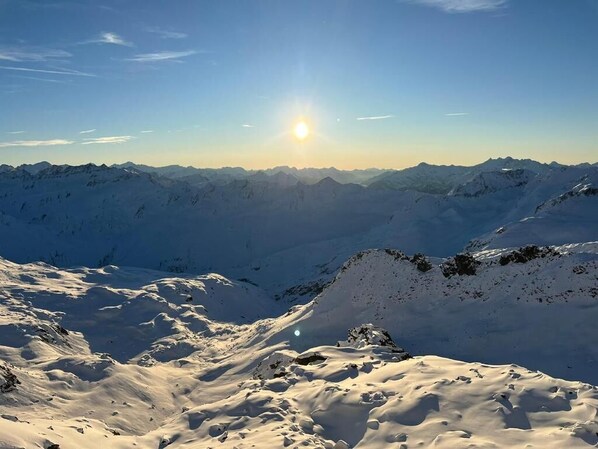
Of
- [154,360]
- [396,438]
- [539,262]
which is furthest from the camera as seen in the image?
[154,360]

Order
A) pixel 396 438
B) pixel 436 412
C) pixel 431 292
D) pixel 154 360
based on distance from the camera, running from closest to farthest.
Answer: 1. pixel 396 438
2. pixel 436 412
3. pixel 431 292
4. pixel 154 360

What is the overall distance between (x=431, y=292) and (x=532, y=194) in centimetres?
18418

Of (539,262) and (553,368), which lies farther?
(539,262)

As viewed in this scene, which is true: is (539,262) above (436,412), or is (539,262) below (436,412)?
above

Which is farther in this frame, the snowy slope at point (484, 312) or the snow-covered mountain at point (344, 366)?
the snowy slope at point (484, 312)

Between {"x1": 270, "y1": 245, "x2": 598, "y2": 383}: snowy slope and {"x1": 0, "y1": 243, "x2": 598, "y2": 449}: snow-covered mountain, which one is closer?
{"x1": 0, "y1": 243, "x2": 598, "y2": 449}: snow-covered mountain

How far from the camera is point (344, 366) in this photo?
21.9 metres

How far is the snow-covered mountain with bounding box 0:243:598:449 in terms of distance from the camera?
14.2 meters

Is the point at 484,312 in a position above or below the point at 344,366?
above

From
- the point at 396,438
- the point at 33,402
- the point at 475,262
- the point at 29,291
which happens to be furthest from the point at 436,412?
the point at 29,291

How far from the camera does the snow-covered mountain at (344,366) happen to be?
1416cm

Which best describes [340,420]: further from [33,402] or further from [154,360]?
[154,360]

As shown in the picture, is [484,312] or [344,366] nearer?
[344,366]

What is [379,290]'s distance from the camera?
1684 inches
